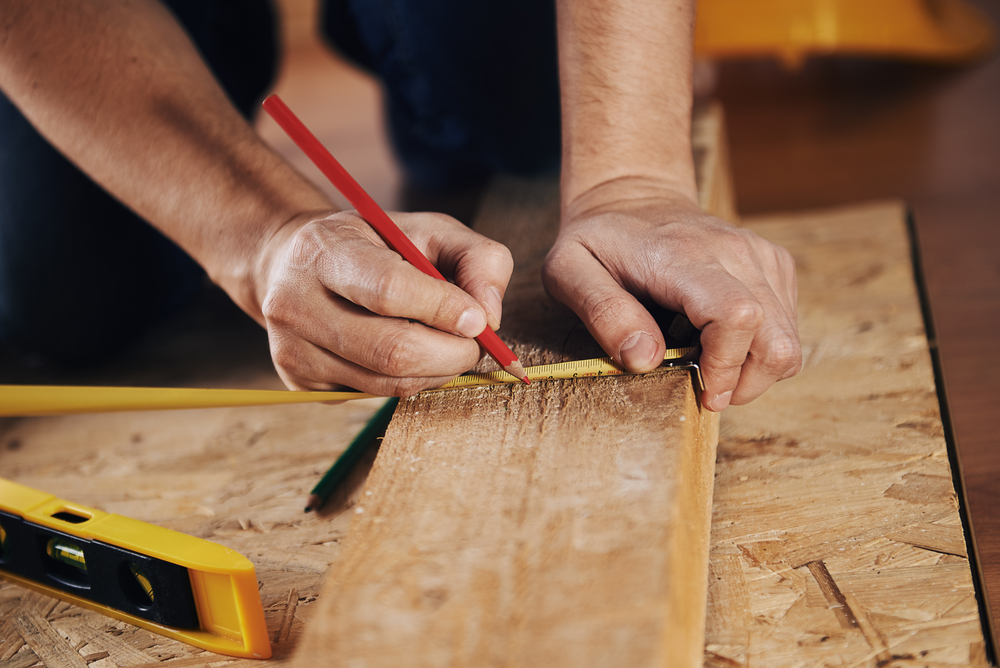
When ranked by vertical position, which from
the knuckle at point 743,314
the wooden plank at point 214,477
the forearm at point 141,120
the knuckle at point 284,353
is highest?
the forearm at point 141,120

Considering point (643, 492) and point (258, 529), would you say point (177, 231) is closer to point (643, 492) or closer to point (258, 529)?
point (258, 529)

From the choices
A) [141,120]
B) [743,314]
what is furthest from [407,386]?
[141,120]

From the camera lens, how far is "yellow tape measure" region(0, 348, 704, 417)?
76 cm

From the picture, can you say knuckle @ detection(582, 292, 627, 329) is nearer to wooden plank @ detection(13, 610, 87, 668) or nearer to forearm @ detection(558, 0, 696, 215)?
forearm @ detection(558, 0, 696, 215)

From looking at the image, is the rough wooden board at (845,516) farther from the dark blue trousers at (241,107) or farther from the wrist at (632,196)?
the dark blue trousers at (241,107)

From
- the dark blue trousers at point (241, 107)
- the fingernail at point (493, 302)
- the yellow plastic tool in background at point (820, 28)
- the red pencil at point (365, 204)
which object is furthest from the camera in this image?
the yellow plastic tool in background at point (820, 28)

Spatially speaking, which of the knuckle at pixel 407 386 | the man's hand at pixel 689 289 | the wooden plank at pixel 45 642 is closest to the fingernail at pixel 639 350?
the man's hand at pixel 689 289

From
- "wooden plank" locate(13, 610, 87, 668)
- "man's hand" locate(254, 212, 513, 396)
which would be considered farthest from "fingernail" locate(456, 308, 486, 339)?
"wooden plank" locate(13, 610, 87, 668)

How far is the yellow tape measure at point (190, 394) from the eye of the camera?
0.76 m

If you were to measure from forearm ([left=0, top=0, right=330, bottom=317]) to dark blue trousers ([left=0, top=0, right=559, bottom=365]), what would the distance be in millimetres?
452

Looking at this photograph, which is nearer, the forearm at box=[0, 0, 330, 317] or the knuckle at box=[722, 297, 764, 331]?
the knuckle at box=[722, 297, 764, 331]

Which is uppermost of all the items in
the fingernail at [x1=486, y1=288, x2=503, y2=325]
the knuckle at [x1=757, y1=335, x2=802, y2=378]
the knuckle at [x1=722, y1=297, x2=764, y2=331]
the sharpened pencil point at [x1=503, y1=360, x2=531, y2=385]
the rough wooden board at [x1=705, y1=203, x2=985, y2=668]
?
the fingernail at [x1=486, y1=288, x2=503, y2=325]

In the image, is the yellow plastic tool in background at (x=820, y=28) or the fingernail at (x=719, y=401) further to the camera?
the yellow plastic tool in background at (x=820, y=28)

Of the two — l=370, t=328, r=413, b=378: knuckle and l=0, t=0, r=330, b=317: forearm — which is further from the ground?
l=0, t=0, r=330, b=317: forearm
